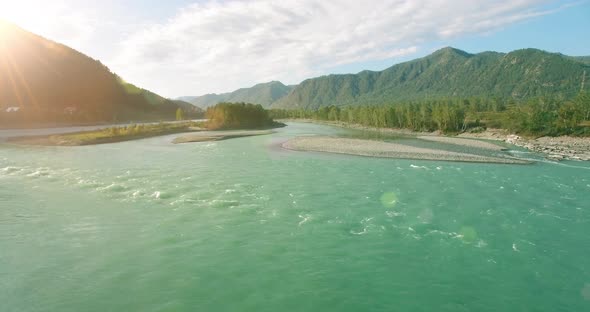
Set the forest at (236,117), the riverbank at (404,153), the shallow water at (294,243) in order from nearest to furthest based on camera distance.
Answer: the shallow water at (294,243) → the riverbank at (404,153) → the forest at (236,117)

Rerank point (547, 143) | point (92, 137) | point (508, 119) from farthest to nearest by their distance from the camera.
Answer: point (508, 119)
point (92, 137)
point (547, 143)

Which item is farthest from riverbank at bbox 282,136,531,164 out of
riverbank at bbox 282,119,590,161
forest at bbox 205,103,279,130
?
forest at bbox 205,103,279,130

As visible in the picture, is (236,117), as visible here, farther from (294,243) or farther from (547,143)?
A: (294,243)

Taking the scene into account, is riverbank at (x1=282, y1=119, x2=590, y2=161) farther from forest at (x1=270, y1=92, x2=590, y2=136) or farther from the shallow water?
the shallow water

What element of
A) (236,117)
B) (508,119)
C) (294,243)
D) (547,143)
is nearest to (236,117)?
(236,117)

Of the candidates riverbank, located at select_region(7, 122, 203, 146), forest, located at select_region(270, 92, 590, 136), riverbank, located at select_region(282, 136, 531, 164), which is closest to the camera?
riverbank, located at select_region(282, 136, 531, 164)

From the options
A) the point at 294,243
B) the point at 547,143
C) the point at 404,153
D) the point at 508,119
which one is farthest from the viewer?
the point at 508,119

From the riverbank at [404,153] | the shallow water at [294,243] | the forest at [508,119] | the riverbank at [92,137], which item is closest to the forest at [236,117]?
the riverbank at [92,137]

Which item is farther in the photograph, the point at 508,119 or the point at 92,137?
the point at 508,119

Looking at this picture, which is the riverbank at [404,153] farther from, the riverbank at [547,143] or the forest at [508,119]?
the forest at [508,119]
